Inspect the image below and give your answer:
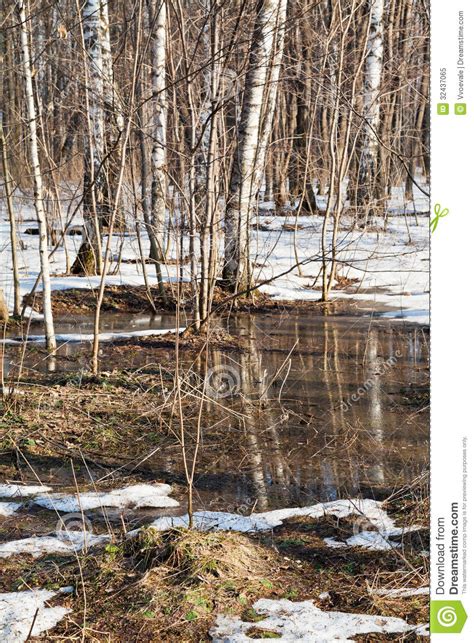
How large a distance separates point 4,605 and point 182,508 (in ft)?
4.86

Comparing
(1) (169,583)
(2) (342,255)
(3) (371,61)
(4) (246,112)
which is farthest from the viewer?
(3) (371,61)

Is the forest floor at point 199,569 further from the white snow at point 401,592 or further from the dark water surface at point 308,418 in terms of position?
the dark water surface at point 308,418

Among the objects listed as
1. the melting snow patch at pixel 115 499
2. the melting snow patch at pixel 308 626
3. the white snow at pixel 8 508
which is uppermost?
the melting snow patch at pixel 308 626

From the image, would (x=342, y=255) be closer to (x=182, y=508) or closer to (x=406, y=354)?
(x=406, y=354)

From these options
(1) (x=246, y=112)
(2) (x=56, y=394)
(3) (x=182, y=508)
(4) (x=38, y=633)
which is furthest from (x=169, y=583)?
(1) (x=246, y=112)

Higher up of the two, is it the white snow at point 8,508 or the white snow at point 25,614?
the white snow at point 25,614

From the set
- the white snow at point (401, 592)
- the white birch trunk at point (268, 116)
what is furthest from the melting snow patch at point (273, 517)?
the white birch trunk at point (268, 116)

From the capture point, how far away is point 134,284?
1305cm

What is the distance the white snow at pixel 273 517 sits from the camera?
4.45 m

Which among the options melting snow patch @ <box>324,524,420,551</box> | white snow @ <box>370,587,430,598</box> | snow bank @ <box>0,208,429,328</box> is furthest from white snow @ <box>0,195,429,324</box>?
white snow @ <box>370,587,430,598</box>
